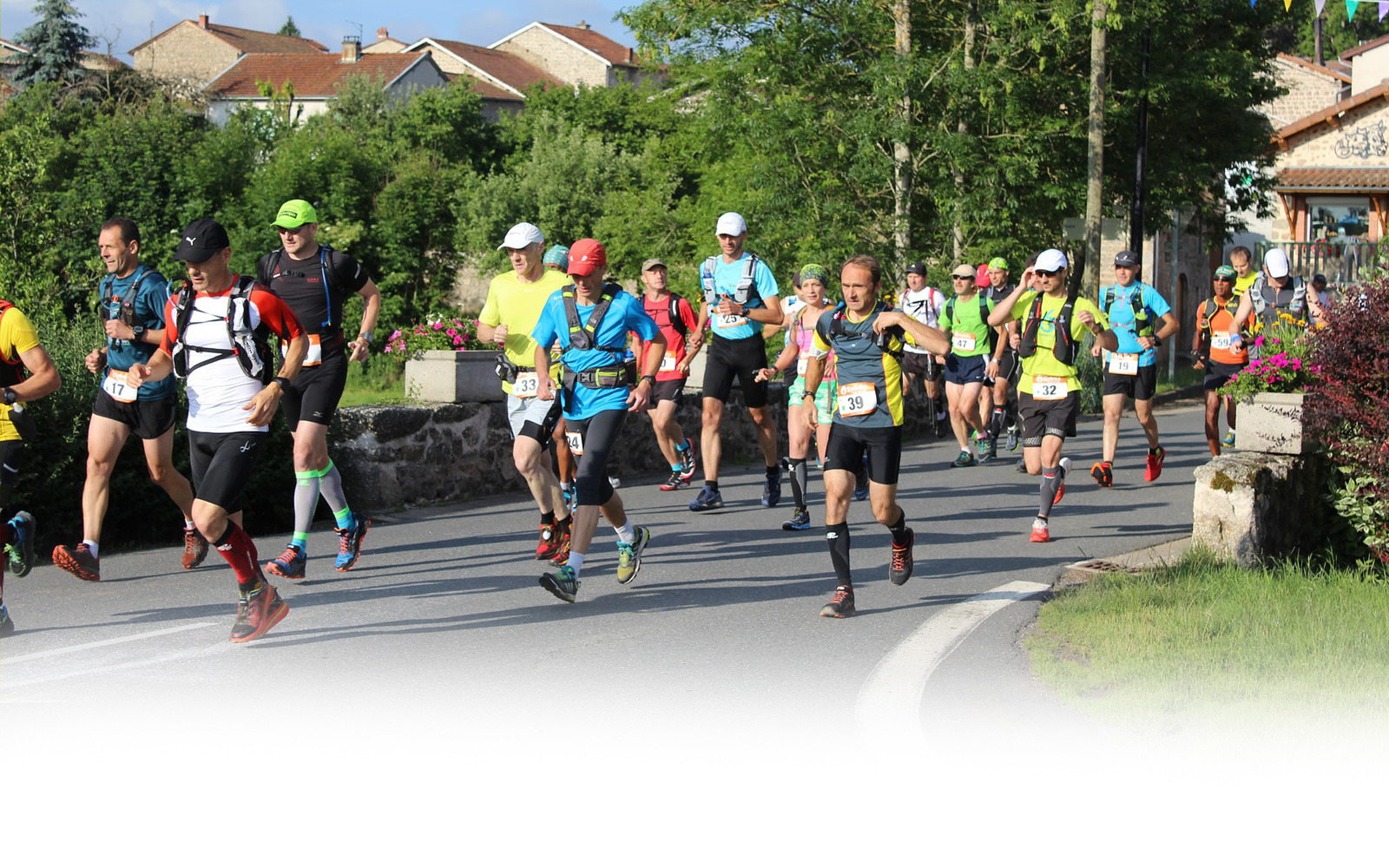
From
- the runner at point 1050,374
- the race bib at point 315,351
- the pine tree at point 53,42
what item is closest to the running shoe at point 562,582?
the race bib at point 315,351

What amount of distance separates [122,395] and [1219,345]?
10751 mm

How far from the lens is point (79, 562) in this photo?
25.7 feet

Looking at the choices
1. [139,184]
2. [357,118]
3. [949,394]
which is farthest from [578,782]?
[357,118]

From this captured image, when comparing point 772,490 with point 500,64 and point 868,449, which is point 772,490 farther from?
point 500,64

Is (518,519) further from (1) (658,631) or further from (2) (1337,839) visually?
(2) (1337,839)

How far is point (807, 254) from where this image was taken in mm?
26609

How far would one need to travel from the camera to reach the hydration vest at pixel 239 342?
6.61 m

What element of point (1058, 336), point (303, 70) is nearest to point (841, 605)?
point (1058, 336)

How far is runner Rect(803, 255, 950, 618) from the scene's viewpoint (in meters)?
7.33

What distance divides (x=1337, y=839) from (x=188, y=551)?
6.57 metres

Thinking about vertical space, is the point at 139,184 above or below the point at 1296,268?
above

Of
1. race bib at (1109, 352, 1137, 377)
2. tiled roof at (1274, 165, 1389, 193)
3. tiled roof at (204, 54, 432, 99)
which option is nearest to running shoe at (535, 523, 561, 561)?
race bib at (1109, 352, 1137, 377)

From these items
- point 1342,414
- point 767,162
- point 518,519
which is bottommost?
point 518,519

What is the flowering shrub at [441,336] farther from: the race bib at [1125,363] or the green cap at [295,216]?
the race bib at [1125,363]
